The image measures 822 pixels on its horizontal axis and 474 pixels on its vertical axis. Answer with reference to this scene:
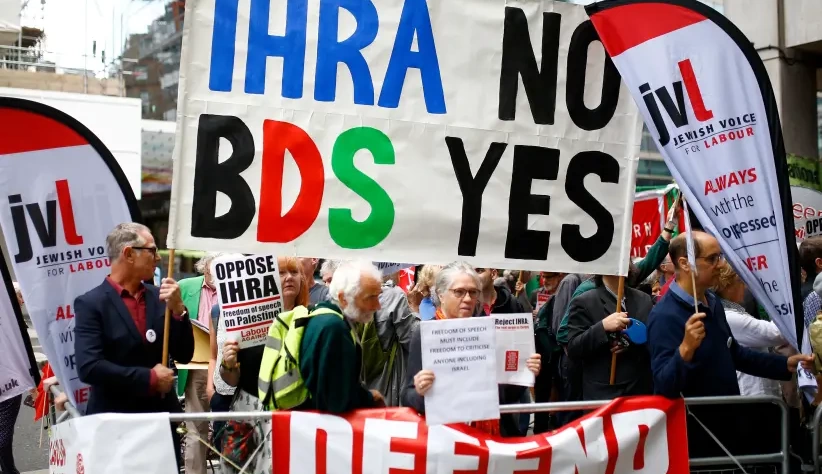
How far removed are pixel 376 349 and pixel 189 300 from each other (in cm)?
203

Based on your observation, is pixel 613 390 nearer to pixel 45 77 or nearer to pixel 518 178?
pixel 518 178

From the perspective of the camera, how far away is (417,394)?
15.0 feet

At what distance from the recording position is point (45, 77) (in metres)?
33.4

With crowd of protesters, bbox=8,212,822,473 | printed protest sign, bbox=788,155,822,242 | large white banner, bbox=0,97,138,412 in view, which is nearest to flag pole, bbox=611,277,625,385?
crowd of protesters, bbox=8,212,822,473

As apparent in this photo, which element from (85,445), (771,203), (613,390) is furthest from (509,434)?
(85,445)

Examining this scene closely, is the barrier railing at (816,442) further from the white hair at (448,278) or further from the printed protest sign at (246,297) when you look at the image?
the printed protest sign at (246,297)

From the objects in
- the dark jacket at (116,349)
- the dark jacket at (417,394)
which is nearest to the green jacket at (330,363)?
the dark jacket at (417,394)

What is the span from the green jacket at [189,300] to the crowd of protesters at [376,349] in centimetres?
122

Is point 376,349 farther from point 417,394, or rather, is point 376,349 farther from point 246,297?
point 417,394

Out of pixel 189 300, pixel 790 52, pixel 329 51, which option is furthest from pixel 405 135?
pixel 790 52

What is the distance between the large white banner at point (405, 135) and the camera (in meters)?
4.70

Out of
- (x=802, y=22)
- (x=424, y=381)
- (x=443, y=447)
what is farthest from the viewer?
(x=802, y=22)

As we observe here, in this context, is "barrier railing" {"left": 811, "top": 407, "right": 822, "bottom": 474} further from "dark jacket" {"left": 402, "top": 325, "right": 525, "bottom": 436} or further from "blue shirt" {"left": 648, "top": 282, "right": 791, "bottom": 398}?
"dark jacket" {"left": 402, "top": 325, "right": 525, "bottom": 436}

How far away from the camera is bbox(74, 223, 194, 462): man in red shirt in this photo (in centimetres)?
489
